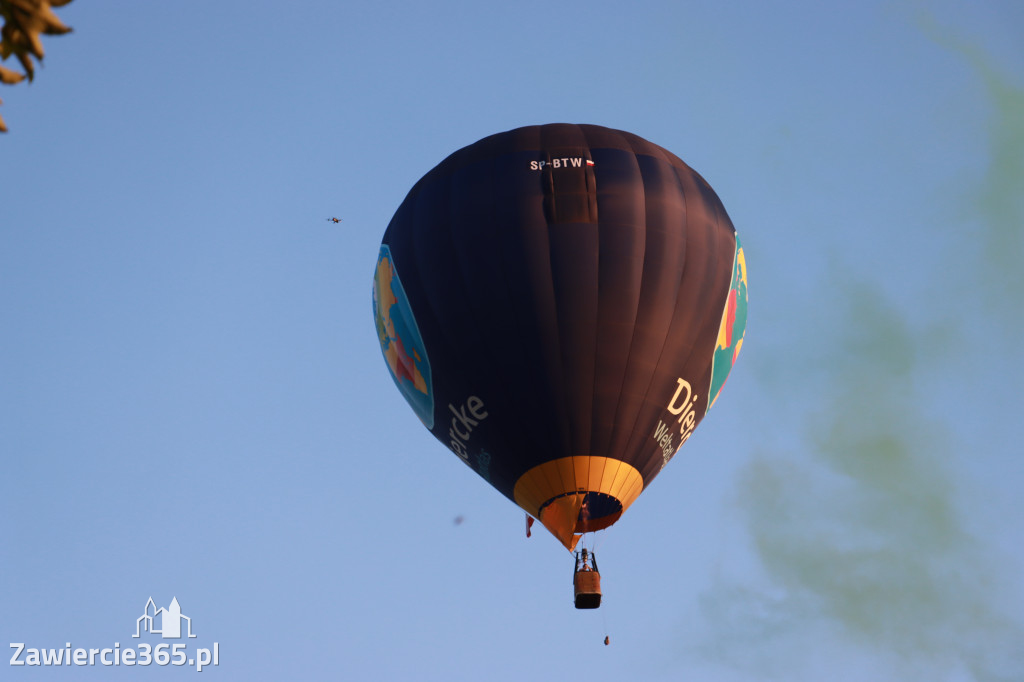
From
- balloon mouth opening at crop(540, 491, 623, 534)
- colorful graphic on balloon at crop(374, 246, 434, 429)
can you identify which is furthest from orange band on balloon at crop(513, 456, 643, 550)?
colorful graphic on balloon at crop(374, 246, 434, 429)

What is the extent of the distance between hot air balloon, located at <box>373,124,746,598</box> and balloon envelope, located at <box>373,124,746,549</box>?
0.09 feet

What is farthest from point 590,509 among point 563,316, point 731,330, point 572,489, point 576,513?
point 731,330

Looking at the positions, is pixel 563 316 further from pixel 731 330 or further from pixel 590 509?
pixel 731 330

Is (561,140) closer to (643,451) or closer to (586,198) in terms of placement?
(586,198)

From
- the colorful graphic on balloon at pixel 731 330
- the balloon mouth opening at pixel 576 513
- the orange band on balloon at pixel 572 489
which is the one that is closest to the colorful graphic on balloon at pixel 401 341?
the orange band on balloon at pixel 572 489

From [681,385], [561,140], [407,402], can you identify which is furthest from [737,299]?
[407,402]

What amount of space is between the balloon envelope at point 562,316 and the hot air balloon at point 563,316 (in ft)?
0.09

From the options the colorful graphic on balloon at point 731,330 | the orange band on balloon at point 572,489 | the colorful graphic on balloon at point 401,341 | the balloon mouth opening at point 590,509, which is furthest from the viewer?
the colorful graphic on balloon at point 731,330

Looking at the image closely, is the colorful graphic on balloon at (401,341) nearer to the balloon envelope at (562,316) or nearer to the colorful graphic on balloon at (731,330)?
the balloon envelope at (562,316)

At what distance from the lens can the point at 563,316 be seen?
23016 millimetres

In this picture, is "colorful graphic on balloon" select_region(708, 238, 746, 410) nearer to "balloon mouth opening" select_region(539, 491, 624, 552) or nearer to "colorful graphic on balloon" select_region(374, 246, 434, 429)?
"balloon mouth opening" select_region(539, 491, 624, 552)

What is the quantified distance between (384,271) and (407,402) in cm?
293

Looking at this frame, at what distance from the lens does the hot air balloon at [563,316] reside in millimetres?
22906

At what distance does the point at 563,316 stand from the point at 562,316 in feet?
0.06
